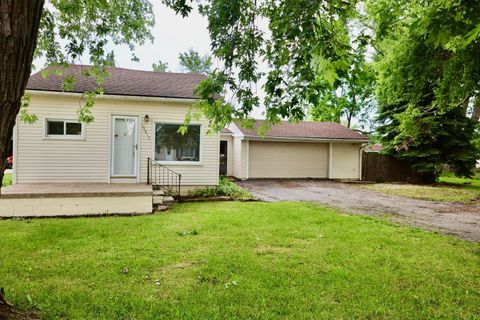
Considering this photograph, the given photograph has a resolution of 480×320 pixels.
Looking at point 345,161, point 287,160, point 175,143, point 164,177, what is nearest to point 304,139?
point 287,160

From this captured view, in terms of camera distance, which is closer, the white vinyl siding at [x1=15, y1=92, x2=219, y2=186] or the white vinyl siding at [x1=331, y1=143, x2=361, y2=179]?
the white vinyl siding at [x1=15, y1=92, x2=219, y2=186]

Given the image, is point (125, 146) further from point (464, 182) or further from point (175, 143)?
point (464, 182)

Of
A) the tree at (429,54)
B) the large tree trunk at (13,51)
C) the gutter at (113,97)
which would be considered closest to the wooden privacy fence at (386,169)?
the tree at (429,54)

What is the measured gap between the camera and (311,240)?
5555 mm

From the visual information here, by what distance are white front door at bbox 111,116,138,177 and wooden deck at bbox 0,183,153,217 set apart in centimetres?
198

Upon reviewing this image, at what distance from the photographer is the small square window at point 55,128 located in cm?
960

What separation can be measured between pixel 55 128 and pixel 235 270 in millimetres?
8251

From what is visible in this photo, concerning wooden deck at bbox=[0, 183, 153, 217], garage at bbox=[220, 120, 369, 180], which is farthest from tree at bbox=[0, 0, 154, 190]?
garage at bbox=[220, 120, 369, 180]

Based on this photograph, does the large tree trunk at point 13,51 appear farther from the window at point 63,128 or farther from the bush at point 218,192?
the window at point 63,128

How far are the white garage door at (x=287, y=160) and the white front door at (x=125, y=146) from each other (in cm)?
901

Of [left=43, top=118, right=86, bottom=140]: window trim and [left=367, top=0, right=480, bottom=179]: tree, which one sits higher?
[left=367, top=0, right=480, bottom=179]: tree

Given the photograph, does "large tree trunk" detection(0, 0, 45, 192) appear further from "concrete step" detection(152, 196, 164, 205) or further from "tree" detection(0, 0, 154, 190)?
"concrete step" detection(152, 196, 164, 205)

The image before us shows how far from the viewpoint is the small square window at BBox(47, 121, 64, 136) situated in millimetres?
9602

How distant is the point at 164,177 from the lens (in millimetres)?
10414
